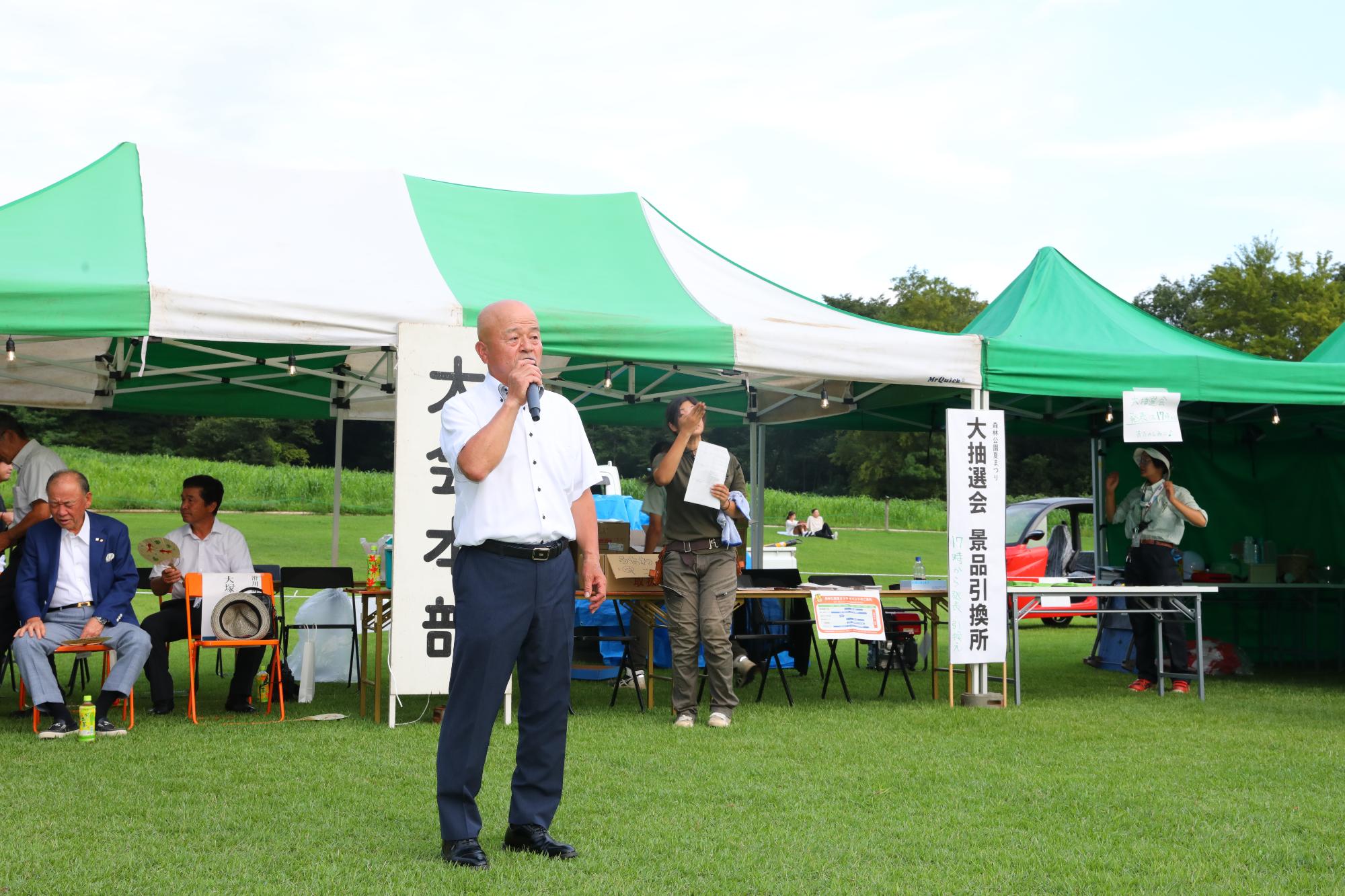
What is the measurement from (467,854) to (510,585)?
2.47 feet

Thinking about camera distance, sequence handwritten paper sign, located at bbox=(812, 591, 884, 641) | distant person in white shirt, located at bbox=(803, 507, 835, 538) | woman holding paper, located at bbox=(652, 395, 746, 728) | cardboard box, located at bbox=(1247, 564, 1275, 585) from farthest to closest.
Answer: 1. distant person in white shirt, located at bbox=(803, 507, 835, 538)
2. cardboard box, located at bbox=(1247, 564, 1275, 585)
3. handwritten paper sign, located at bbox=(812, 591, 884, 641)
4. woman holding paper, located at bbox=(652, 395, 746, 728)

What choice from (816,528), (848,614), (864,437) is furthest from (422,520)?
(864,437)

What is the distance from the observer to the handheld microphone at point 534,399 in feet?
11.0

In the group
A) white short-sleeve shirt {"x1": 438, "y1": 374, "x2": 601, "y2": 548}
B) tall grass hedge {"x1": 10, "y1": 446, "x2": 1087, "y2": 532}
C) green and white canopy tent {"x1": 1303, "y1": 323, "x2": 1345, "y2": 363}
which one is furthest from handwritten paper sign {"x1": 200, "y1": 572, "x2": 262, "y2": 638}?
tall grass hedge {"x1": 10, "y1": 446, "x2": 1087, "y2": 532}

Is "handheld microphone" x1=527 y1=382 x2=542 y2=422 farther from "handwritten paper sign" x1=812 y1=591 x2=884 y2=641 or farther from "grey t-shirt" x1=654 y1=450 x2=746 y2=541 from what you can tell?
"handwritten paper sign" x1=812 y1=591 x2=884 y2=641

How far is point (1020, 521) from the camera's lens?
53.8ft

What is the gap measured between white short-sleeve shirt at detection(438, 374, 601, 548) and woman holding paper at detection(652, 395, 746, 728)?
2866mm

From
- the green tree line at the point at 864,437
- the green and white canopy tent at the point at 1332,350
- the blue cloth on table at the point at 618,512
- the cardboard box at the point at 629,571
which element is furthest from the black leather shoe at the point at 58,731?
the green tree line at the point at 864,437

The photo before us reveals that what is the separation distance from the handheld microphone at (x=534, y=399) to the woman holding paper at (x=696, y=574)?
122 inches

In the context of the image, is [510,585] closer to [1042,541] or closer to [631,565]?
[631,565]

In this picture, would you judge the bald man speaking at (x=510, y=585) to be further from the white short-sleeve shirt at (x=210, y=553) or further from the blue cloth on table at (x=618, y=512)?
the blue cloth on table at (x=618, y=512)

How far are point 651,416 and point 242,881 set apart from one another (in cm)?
757

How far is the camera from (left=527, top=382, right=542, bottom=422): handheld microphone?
11.0ft

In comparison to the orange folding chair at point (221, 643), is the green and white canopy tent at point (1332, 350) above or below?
above
